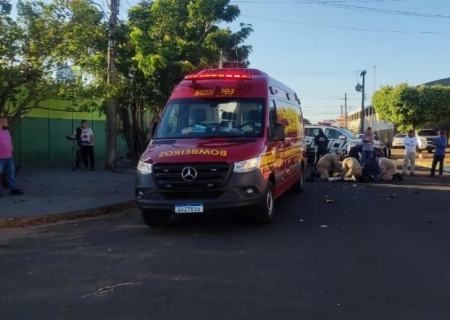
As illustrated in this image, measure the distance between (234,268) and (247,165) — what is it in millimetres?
2270

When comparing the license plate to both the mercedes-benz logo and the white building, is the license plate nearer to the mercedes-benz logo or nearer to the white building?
the mercedes-benz logo

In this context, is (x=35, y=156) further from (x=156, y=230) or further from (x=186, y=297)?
(x=186, y=297)

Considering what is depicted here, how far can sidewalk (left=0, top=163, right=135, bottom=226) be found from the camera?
34.2ft

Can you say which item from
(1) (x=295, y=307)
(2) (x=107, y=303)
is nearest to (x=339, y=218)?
(1) (x=295, y=307)

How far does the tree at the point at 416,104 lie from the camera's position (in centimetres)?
4091

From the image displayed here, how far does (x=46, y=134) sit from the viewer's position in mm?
20094

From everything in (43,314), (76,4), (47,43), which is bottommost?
(43,314)

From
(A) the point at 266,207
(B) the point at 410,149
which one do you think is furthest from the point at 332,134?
(A) the point at 266,207

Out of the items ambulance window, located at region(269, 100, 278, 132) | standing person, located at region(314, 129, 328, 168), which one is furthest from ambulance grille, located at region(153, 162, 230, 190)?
standing person, located at region(314, 129, 328, 168)

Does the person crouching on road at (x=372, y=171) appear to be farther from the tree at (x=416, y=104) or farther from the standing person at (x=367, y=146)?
the tree at (x=416, y=104)

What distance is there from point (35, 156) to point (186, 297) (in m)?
15.6

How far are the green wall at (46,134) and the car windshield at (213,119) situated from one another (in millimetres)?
8746

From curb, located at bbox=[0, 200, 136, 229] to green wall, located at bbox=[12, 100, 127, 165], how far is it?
6988 millimetres

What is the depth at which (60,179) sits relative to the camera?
15391 millimetres
